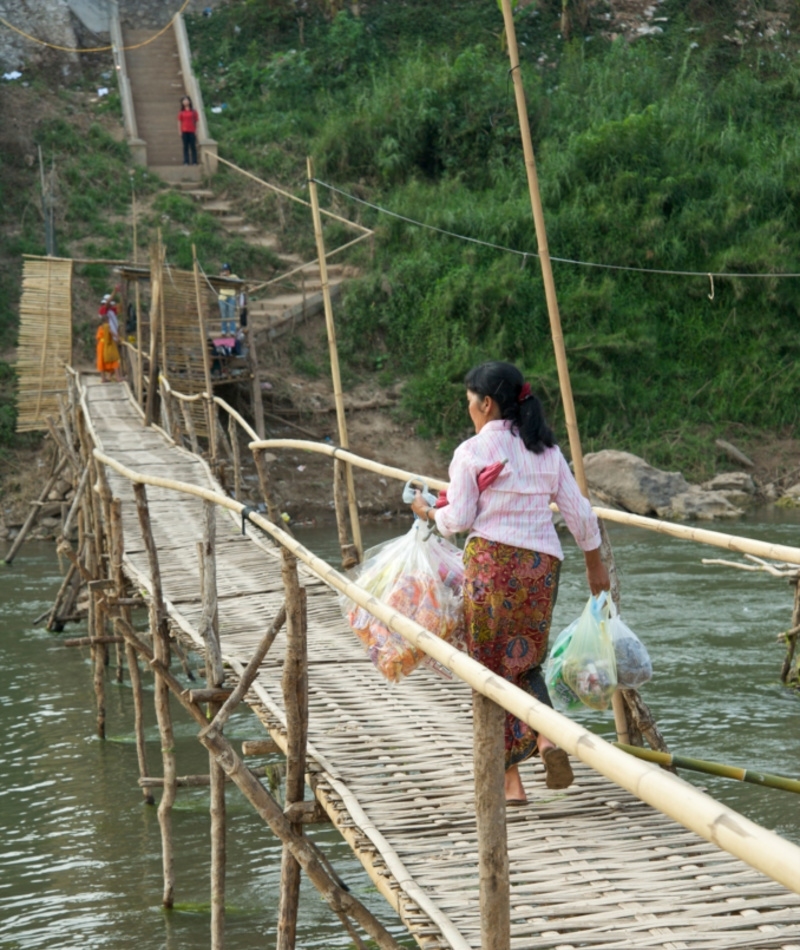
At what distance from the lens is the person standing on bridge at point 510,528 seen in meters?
3.37

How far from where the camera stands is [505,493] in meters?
3.38

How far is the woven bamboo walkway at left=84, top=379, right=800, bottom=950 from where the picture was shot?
2.66m

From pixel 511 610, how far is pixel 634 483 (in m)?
11.8

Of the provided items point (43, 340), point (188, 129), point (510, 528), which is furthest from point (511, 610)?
point (188, 129)

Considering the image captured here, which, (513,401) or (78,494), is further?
(78,494)

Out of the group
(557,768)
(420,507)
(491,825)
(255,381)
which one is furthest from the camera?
(255,381)

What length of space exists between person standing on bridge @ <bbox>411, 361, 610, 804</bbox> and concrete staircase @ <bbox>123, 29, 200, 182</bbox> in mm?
18352

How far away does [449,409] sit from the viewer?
16.9 metres

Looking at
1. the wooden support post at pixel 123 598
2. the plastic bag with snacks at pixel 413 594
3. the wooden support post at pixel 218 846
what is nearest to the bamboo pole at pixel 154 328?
the wooden support post at pixel 123 598

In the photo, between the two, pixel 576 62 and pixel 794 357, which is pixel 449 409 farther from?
pixel 576 62

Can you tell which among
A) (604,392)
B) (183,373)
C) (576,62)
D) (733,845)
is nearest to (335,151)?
(576,62)

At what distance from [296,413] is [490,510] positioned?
13336 millimetres

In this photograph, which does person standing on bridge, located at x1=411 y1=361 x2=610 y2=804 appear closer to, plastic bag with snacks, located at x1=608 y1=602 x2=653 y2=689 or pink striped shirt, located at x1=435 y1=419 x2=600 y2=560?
pink striped shirt, located at x1=435 y1=419 x2=600 y2=560

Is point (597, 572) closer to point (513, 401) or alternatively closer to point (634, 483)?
point (513, 401)
